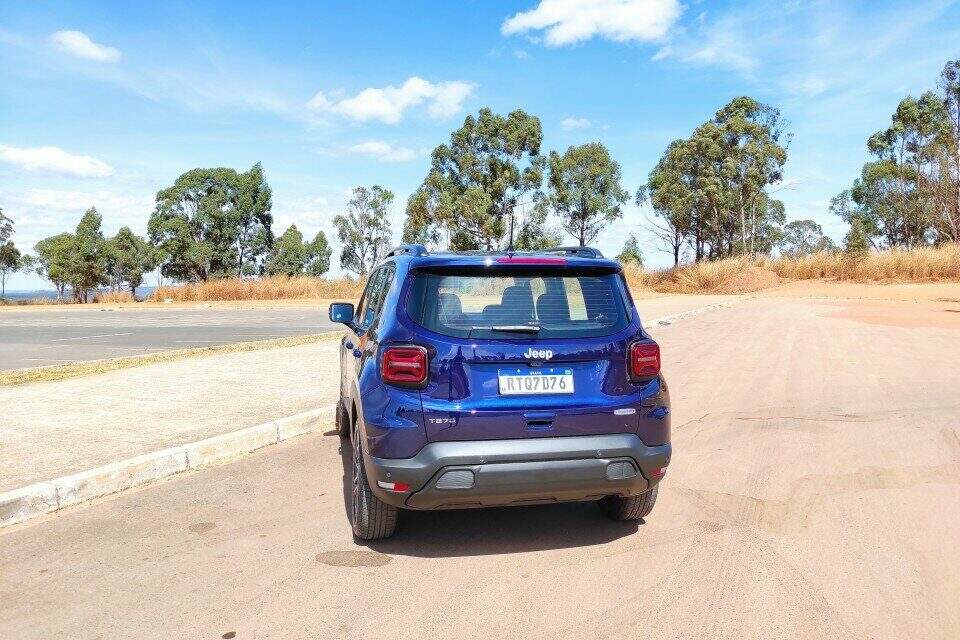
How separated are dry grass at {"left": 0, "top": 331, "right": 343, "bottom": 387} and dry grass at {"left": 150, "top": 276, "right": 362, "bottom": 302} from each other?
2857cm

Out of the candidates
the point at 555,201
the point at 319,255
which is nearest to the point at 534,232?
the point at 555,201

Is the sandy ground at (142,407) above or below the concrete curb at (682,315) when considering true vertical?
above

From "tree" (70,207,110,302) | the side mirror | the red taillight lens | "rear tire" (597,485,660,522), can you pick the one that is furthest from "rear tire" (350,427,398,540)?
"tree" (70,207,110,302)

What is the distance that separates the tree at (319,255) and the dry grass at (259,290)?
20.6m

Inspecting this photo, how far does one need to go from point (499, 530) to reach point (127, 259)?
243 ft

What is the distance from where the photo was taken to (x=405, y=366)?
3891 millimetres

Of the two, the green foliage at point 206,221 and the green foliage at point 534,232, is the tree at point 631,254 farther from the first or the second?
the green foliage at point 206,221

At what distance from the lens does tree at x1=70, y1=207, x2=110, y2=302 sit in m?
61.5

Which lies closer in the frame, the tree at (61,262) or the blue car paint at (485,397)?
the blue car paint at (485,397)

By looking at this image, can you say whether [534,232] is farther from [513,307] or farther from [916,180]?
[513,307]

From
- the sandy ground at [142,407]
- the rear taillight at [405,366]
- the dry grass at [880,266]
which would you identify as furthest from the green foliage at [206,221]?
the rear taillight at [405,366]

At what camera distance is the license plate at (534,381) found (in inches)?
153

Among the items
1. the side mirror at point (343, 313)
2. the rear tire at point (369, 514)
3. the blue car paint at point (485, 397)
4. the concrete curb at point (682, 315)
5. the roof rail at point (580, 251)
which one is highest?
the roof rail at point (580, 251)

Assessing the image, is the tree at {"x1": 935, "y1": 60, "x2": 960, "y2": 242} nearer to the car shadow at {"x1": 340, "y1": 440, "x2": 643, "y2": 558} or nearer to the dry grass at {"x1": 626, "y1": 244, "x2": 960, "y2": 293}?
the dry grass at {"x1": 626, "y1": 244, "x2": 960, "y2": 293}
